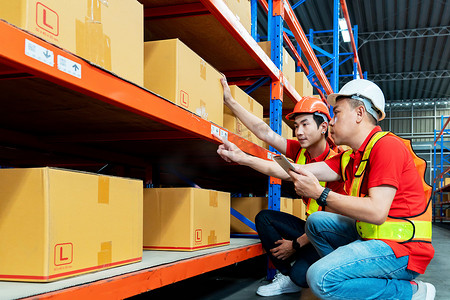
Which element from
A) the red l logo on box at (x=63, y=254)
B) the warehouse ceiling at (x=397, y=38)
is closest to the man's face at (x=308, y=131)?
the red l logo on box at (x=63, y=254)

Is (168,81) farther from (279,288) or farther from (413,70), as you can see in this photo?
(413,70)

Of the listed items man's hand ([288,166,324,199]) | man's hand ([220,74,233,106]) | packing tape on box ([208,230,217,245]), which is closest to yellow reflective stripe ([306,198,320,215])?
packing tape on box ([208,230,217,245])

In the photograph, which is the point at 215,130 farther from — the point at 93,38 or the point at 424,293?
the point at 424,293

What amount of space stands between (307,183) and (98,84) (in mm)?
1137

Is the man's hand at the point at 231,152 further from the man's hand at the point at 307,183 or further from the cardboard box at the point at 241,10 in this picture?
the cardboard box at the point at 241,10

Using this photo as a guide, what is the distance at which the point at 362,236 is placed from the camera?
2.26 m

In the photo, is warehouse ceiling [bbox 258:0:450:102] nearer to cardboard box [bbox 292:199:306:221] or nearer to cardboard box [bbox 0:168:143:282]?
cardboard box [bbox 292:199:306:221]

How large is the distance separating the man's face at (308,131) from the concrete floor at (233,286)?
→ 1.15 meters

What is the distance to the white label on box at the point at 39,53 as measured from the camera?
1139mm

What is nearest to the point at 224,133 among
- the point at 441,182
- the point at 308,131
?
the point at 308,131

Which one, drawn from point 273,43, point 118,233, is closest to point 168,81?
point 118,233

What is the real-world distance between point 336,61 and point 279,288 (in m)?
5.82

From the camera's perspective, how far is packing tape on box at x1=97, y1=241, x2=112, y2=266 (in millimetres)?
1689

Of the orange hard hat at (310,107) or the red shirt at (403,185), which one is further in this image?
the orange hard hat at (310,107)
